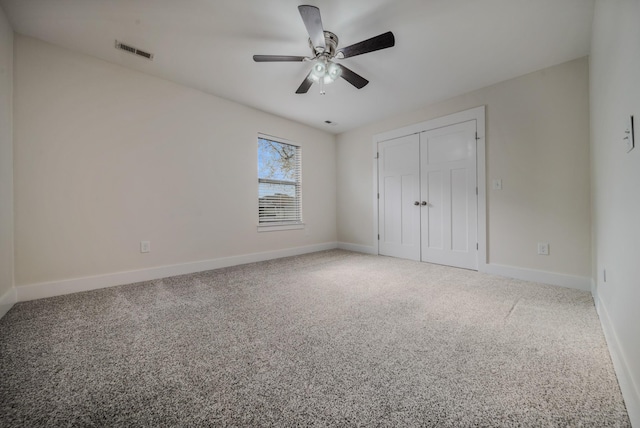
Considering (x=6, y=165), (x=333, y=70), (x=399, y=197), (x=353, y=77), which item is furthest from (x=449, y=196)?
(x=6, y=165)

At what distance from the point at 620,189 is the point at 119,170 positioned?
4.01m

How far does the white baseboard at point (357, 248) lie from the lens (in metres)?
4.50

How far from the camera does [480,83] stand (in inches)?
119

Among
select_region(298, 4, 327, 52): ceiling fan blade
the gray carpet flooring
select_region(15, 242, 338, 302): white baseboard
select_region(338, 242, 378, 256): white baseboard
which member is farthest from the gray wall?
select_region(338, 242, 378, 256): white baseboard

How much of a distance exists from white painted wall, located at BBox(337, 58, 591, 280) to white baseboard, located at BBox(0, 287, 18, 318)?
477 cm

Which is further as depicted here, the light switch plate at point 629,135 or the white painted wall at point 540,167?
the white painted wall at point 540,167

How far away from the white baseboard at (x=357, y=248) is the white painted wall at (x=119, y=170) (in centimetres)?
181

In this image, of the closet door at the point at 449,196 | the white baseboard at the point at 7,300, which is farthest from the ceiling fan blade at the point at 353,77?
the white baseboard at the point at 7,300

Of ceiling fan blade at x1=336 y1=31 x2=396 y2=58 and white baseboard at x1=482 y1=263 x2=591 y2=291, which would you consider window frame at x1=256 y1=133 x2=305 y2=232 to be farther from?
white baseboard at x1=482 y1=263 x2=591 y2=291

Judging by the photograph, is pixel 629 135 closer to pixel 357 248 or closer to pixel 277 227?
pixel 277 227

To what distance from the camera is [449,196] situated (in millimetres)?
3461

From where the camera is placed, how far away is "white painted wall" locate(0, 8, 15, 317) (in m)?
1.96

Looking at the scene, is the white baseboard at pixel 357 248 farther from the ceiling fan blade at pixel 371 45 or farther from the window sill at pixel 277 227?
the ceiling fan blade at pixel 371 45

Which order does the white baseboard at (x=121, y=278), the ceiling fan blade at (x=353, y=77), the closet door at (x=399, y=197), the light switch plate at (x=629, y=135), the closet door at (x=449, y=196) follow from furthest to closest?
the closet door at (x=399, y=197) → the closet door at (x=449, y=196) → the ceiling fan blade at (x=353, y=77) → the white baseboard at (x=121, y=278) → the light switch plate at (x=629, y=135)
